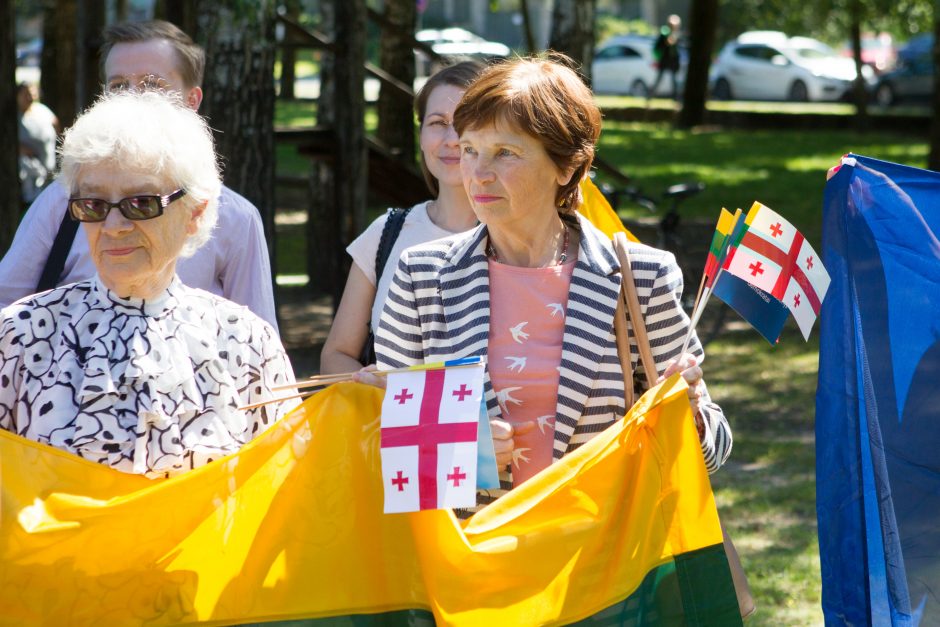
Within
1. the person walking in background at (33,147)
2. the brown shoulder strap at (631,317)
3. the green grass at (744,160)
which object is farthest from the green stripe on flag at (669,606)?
the green grass at (744,160)

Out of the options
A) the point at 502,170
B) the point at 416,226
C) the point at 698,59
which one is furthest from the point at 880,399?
the point at 698,59

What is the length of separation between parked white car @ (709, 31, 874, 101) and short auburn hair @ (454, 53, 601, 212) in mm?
35283

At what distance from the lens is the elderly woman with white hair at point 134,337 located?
2875 mm

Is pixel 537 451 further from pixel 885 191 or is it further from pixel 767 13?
pixel 767 13

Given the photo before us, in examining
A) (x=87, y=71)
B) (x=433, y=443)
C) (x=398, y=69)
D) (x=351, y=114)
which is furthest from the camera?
(x=398, y=69)

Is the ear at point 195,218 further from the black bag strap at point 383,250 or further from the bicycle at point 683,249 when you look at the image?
the bicycle at point 683,249

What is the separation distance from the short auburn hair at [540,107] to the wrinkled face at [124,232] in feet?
2.40

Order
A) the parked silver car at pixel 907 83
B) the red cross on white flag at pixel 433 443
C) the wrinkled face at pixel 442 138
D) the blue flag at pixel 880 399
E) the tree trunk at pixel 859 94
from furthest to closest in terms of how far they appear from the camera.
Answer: the parked silver car at pixel 907 83 → the tree trunk at pixel 859 94 → the wrinkled face at pixel 442 138 → the blue flag at pixel 880 399 → the red cross on white flag at pixel 433 443

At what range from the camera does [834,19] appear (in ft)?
118

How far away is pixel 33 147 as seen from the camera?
42.4 ft

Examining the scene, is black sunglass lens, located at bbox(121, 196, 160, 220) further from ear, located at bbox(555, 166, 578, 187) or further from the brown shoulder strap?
the brown shoulder strap

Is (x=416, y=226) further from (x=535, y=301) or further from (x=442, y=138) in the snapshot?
(x=535, y=301)

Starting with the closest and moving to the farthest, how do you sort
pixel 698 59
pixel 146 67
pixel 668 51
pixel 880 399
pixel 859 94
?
pixel 880 399 → pixel 146 67 → pixel 698 59 → pixel 859 94 → pixel 668 51

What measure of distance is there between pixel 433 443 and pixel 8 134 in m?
7.10
